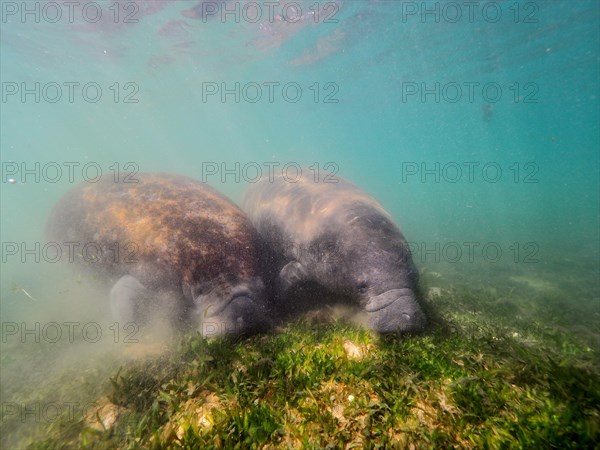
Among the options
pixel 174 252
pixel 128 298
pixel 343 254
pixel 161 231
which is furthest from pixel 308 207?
pixel 128 298

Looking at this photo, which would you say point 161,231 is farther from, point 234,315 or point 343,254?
point 343,254

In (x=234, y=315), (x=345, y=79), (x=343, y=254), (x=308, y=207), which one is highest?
(x=345, y=79)

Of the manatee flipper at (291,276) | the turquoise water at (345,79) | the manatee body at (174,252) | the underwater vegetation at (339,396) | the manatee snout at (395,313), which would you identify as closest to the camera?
the underwater vegetation at (339,396)

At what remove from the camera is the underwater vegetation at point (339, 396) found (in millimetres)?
2303

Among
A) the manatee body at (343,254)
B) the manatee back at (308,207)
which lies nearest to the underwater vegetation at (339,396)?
the manatee body at (343,254)

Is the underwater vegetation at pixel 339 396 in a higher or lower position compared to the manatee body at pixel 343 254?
lower

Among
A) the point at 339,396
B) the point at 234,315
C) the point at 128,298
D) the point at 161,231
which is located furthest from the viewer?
the point at 161,231

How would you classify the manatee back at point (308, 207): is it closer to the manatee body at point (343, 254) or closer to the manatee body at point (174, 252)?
the manatee body at point (343, 254)

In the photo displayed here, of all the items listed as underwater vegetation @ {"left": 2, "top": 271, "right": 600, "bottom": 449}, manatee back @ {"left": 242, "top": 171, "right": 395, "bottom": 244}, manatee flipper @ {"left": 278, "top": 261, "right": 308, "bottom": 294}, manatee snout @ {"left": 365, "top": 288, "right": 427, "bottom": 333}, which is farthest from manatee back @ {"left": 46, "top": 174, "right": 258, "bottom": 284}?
manatee snout @ {"left": 365, "top": 288, "right": 427, "bottom": 333}

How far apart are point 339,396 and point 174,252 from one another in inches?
128

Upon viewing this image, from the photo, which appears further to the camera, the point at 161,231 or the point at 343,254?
the point at 161,231

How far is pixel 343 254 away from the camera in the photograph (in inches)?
185

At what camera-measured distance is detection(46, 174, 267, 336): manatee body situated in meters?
4.48

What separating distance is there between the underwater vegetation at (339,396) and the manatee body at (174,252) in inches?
20.0
